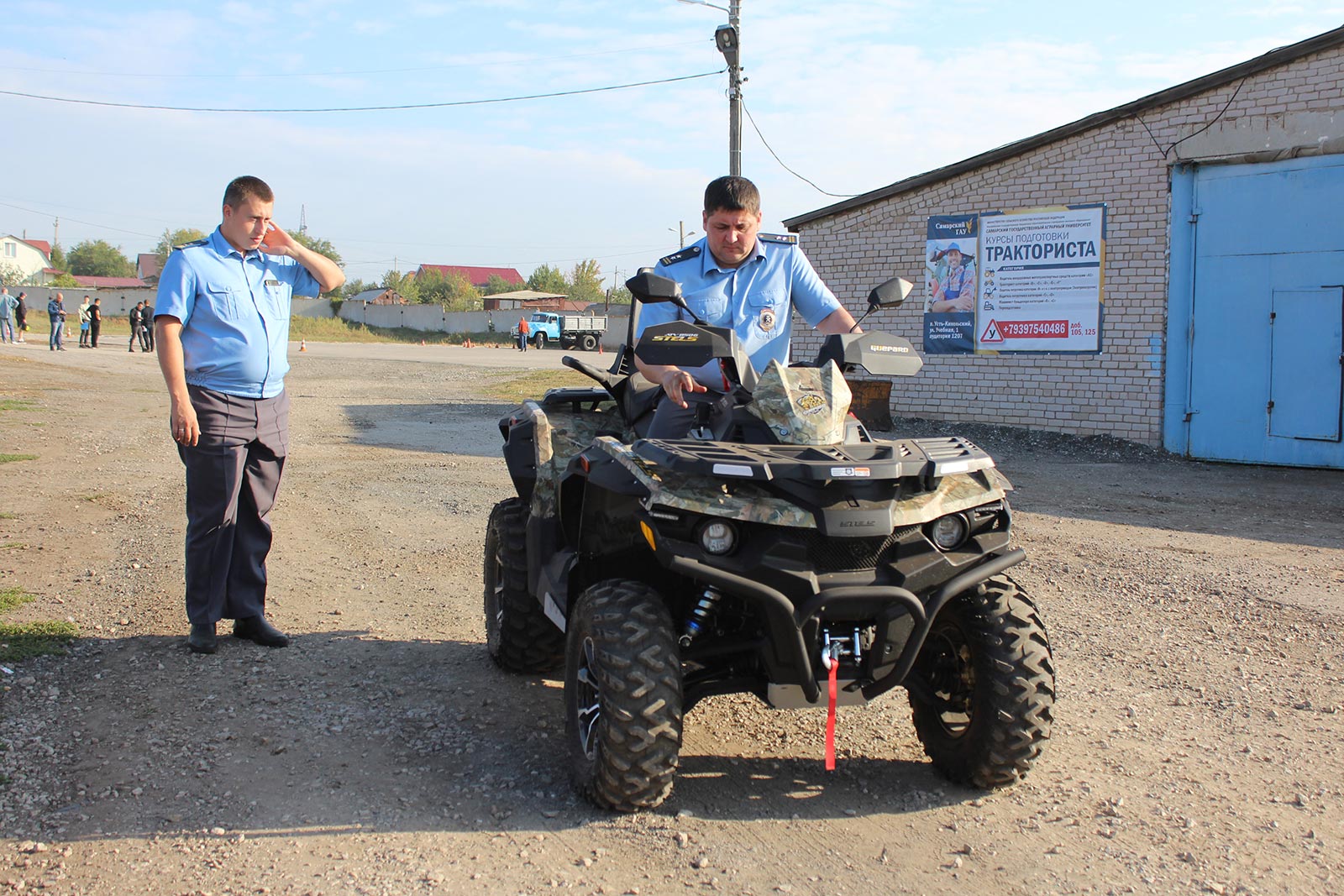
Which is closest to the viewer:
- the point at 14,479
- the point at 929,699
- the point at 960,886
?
the point at 960,886

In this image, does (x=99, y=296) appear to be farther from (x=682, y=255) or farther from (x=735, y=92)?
(x=682, y=255)

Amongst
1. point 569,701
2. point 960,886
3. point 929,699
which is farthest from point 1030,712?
point 569,701

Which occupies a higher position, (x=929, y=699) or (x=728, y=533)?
(x=728, y=533)

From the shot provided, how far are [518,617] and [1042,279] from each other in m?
12.0

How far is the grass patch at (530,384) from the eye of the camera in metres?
21.2

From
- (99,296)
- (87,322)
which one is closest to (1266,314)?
(87,322)

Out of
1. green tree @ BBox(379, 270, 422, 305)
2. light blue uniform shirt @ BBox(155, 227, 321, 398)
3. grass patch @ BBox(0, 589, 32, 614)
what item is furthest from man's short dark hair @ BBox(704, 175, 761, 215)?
green tree @ BBox(379, 270, 422, 305)

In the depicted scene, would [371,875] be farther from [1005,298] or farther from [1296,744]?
[1005,298]

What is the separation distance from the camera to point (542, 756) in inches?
155

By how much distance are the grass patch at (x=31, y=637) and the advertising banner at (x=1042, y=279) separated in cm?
1269

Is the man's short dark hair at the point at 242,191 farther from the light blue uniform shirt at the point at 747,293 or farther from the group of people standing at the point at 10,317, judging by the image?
the group of people standing at the point at 10,317

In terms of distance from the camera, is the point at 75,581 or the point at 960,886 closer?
the point at 960,886

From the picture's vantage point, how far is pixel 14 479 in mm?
9312

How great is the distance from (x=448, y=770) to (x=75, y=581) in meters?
3.47
